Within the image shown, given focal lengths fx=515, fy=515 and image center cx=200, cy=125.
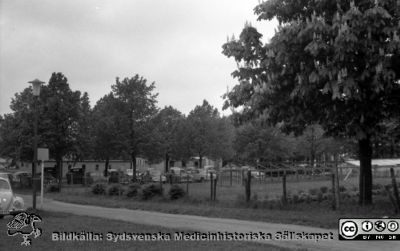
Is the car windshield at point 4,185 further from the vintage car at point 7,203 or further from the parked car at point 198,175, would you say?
the parked car at point 198,175

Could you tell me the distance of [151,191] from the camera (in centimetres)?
2636

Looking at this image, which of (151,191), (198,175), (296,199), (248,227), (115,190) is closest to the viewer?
(248,227)

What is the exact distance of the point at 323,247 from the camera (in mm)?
11570

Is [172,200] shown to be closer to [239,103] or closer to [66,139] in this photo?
[239,103]

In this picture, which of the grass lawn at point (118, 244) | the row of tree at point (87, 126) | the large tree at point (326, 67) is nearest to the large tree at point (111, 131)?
the row of tree at point (87, 126)

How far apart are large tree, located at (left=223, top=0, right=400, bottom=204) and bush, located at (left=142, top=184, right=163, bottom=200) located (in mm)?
9382

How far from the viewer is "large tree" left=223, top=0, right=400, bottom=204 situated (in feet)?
47.1

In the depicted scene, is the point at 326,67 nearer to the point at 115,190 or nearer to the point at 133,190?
the point at 133,190

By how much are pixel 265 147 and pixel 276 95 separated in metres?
45.8

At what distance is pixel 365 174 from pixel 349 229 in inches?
277

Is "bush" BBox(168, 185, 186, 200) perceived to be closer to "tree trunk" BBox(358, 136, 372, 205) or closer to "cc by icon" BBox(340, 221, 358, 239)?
"tree trunk" BBox(358, 136, 372, 205)

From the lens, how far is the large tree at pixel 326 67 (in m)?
14.4

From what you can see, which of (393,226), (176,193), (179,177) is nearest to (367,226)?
(393,226)

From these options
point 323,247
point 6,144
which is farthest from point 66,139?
point 323,247
